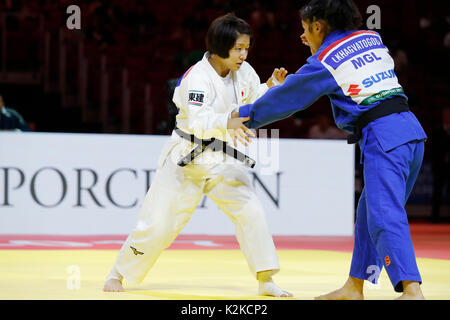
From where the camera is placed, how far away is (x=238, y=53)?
13.5 ft

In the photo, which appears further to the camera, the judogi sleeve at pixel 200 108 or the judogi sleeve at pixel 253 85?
the judogi sleeve at pixel 253 85

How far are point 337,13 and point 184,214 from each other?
139 cm

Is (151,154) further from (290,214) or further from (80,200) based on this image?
(290,214)

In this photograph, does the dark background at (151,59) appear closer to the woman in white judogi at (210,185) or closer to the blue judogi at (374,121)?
the woman in white judogi at (210,185)

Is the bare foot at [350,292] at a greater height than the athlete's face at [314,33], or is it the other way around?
the athlete's face at [314,33]

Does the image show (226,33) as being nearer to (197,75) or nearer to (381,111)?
(197,75)

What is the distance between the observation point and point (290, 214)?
8961mm

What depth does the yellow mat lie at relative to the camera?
4141 mm

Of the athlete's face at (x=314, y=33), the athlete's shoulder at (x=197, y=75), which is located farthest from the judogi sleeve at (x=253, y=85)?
the athlete's face at (x=314, y=33)

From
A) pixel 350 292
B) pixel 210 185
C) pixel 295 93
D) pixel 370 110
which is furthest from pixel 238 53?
pixel 350 292

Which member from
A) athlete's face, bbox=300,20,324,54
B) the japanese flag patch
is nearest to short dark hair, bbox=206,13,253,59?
the japanese flag patch

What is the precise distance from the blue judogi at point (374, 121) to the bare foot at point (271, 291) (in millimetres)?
609

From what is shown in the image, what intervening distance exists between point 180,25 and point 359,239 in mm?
11219

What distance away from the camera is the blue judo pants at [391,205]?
11.3 feet
